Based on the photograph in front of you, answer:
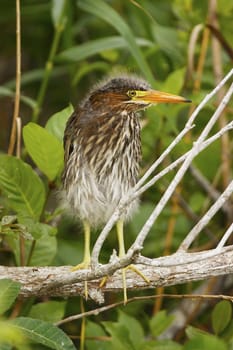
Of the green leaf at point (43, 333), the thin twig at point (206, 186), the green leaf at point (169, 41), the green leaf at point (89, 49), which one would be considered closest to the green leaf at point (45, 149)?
the green leaf at point (43, 333)

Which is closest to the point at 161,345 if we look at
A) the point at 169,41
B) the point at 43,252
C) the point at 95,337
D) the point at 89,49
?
the point at 95,337

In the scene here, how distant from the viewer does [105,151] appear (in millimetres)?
3195

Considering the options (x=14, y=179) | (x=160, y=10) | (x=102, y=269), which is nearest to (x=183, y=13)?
(x=160, y=10)

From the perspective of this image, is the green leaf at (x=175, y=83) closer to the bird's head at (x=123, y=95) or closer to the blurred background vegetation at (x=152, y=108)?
the blurred background vegetation at (x=152, y=108)

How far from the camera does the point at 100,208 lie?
3166 mm

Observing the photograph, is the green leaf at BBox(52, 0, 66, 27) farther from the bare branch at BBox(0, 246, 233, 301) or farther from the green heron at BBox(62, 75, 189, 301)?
the bare branch at BBox(0, 246, 233, 301)

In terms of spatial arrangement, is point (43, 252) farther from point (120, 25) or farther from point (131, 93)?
point (120, 25)

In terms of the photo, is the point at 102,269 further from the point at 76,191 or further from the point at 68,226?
the point at 68,226

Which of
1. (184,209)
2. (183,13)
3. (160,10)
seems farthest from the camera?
(160,10)

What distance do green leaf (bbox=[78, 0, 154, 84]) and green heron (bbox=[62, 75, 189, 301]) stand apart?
0.31 meters

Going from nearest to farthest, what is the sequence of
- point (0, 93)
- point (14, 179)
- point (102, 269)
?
point (102, 269) < point (14, 179) < point (0, 93)

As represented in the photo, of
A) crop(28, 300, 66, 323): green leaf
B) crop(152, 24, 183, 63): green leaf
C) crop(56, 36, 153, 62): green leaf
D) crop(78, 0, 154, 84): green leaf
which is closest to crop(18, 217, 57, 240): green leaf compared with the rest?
crop(28, 300, 66, 323): green leaf

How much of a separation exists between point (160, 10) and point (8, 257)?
63.3 inches

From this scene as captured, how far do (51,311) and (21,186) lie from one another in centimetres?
45
